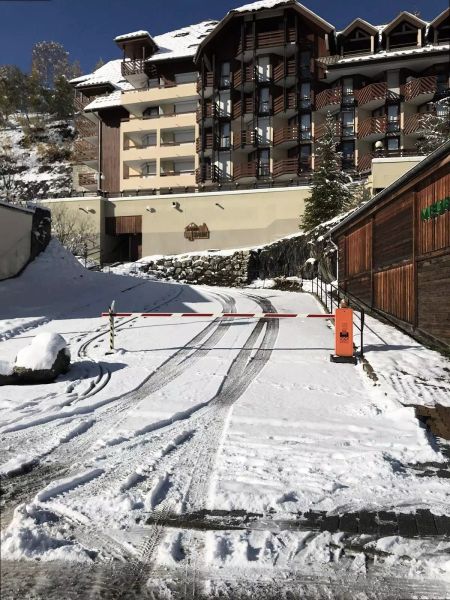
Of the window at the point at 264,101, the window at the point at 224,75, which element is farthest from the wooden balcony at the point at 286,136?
the window at the point at 224,75

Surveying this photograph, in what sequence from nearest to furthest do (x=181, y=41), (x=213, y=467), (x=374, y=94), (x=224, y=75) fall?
(x=213, y=467) → (x=374, y=94) → (x=224, y=75) → (x=181, y=41)

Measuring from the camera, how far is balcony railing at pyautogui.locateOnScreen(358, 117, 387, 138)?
35.7m

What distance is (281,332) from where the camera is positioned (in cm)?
1291

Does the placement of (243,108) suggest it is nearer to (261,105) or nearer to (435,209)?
(261,105)

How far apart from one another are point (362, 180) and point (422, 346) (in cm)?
2454

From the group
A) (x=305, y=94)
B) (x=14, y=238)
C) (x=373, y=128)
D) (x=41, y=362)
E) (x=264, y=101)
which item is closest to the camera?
(x=41, y=362)

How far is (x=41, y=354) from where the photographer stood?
7.84 m

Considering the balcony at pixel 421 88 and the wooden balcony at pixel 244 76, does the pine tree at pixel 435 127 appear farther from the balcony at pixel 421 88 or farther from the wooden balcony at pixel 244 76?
the wooden balcony at pixel 244 76

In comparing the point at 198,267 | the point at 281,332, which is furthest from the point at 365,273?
the point at 198,267

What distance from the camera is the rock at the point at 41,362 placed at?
25.3 feet

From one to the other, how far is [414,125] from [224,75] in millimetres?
18265

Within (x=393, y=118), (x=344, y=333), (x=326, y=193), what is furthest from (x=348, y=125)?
(x=344, y=333)

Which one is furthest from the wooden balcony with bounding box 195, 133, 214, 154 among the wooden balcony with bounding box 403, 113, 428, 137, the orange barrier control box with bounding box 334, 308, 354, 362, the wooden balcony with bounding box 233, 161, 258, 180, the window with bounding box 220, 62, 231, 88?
the orange barrier control box with bounding box 334, 308, 354, 362

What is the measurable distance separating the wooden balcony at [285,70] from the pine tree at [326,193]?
11.5 meters
